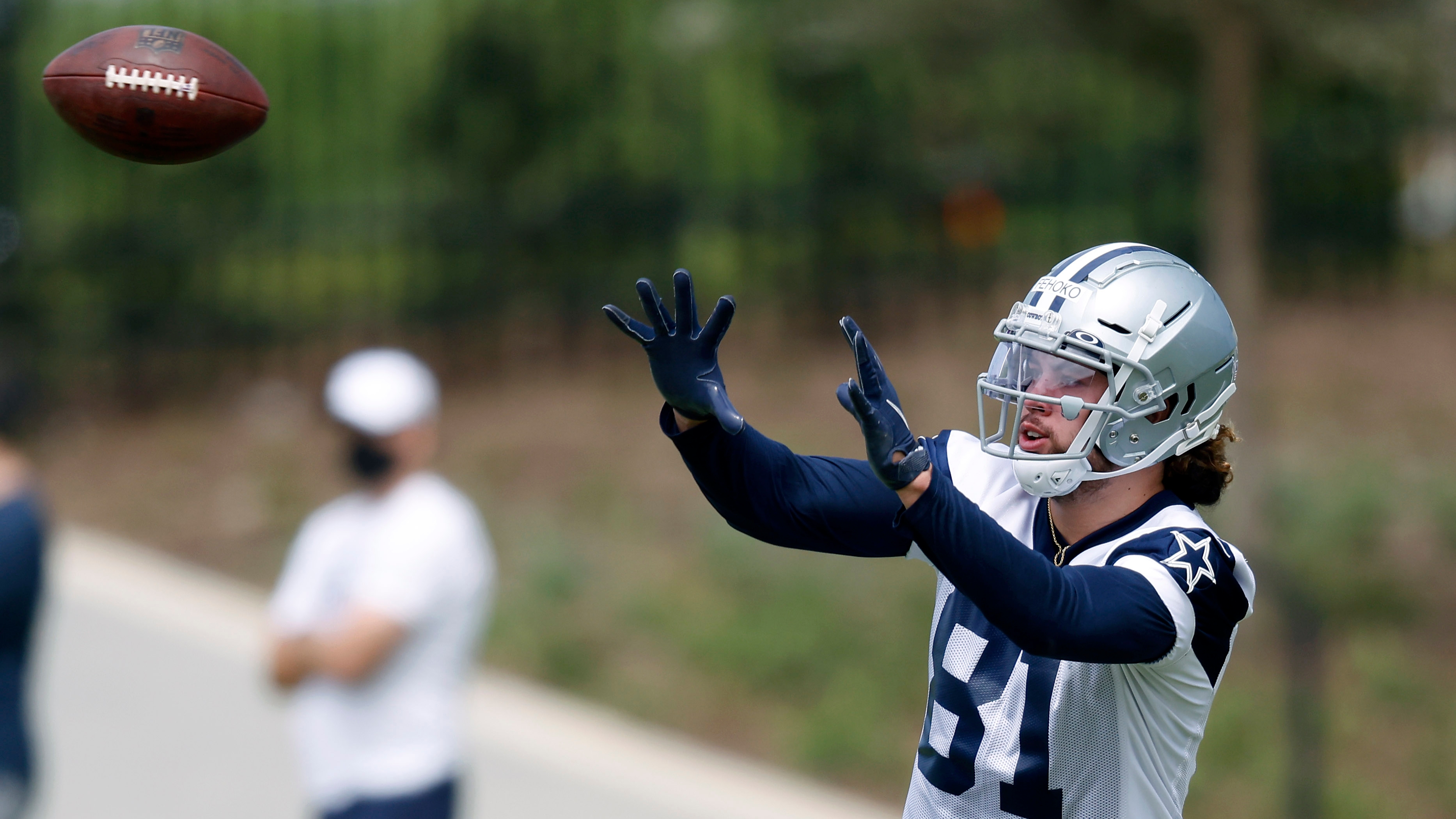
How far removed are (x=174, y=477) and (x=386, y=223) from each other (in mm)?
3351

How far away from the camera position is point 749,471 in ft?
7.55

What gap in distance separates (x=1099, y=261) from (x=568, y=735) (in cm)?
495

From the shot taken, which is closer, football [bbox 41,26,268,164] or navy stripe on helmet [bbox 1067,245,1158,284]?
navy stripe on helmet [bbox 1067,245,1158,284]

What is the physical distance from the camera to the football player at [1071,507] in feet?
6.74

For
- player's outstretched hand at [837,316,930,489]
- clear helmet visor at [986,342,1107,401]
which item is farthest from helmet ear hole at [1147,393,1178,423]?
player's outstretched hand at [837,316,930,489]

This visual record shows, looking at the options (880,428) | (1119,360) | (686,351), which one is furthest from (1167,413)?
(686,351)

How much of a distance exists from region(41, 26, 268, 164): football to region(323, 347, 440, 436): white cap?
4.01ft

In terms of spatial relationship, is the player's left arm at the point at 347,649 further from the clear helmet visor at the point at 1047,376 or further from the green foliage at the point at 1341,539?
the green foliage at the point at 1341,539

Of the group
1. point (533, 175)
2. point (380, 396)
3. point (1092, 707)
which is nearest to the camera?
point (1092, 707)

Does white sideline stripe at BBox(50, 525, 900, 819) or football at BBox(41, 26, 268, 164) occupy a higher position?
football at BBox(41, 26, 268, 164)

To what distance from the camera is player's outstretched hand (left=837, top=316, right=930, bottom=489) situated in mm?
1823

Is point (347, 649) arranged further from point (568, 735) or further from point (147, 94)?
point (568, 735)

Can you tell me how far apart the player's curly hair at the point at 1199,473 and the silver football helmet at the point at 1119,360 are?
0.05 m

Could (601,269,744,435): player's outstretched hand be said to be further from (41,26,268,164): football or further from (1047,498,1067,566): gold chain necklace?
(41,26,268,164): football
